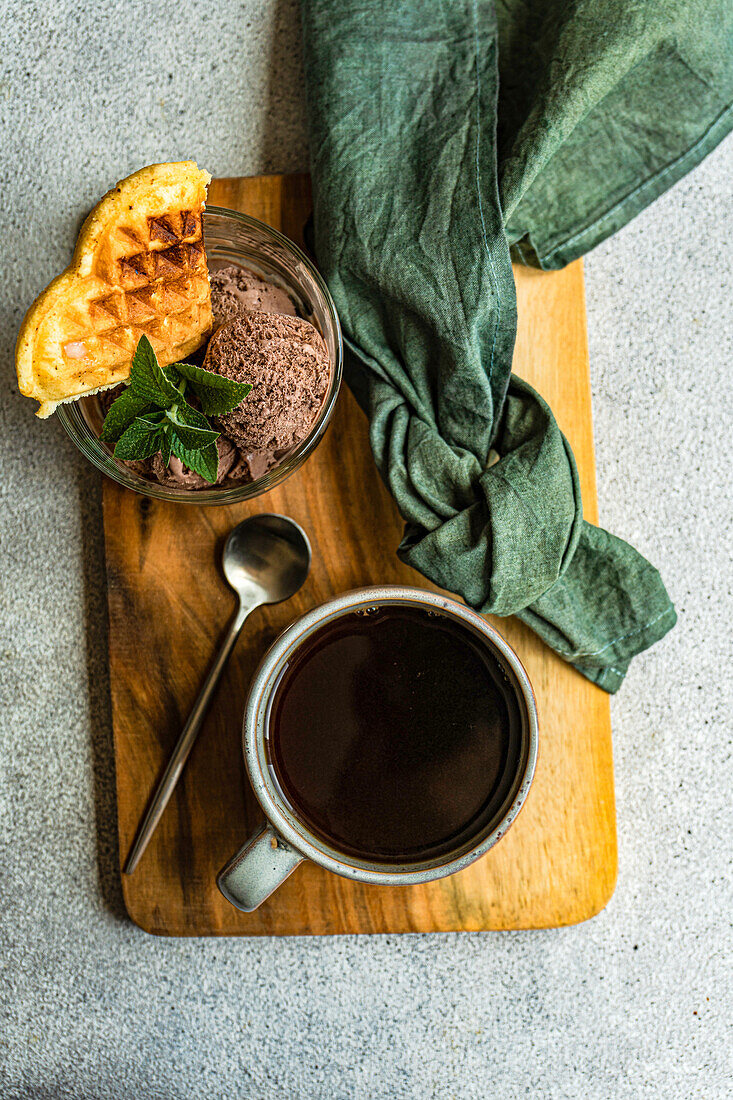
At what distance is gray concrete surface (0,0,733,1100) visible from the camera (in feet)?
2.77

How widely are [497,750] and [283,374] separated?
1.17 ft

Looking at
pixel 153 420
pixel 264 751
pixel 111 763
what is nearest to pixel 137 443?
pixel 153 420

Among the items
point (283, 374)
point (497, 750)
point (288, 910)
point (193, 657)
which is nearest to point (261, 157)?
point (283, 374)

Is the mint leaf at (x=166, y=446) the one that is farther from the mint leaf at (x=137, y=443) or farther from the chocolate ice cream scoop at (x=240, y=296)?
the chocolate ice cream scoop at (x=240, y=296)

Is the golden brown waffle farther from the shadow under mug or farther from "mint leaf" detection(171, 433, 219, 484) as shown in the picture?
the shadow under mug

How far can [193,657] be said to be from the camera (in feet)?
2.51

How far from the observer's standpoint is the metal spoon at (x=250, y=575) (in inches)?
29.4

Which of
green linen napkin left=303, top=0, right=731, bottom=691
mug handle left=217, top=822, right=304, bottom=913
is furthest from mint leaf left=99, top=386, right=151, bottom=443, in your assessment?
mug handle left=217, top=822, right=304, bottom=913

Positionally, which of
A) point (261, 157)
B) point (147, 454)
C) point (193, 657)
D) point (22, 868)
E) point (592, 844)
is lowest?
point (22, 868)

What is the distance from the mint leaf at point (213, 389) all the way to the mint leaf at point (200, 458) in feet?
0.10

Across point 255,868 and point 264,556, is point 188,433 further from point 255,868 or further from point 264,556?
point 255,868

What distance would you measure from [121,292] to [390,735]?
41 centimetres

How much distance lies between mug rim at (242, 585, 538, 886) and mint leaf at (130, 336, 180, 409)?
0.65 ft

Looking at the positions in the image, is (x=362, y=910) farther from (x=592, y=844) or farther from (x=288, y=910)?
(x=592, y=844)
